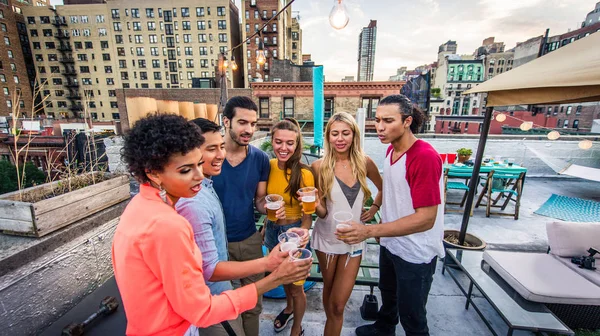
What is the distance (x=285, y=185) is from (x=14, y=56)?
71.5 metres

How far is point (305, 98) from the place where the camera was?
80.4ft

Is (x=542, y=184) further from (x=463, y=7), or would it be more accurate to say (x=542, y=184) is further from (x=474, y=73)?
(x=474, y=73)

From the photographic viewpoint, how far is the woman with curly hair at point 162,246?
950mm

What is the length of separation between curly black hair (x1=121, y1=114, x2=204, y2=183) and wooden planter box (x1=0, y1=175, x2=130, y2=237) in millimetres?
984

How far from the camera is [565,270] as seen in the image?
2.75m

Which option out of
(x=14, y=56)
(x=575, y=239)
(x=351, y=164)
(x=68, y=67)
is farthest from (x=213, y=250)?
(x=14, y=56)

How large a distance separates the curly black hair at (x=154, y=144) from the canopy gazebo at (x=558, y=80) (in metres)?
2.73

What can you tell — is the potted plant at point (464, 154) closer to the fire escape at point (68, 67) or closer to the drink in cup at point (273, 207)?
the drink in cup at point (273, 207)

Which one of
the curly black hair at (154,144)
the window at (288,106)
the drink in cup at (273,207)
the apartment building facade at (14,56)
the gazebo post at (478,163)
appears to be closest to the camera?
the curly black hair at (154,144)

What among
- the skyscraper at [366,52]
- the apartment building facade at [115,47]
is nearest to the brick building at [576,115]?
the apartment building facade at [115,47]

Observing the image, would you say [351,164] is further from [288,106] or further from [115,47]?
[115,47]

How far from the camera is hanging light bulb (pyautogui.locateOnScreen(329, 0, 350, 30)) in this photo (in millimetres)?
3887

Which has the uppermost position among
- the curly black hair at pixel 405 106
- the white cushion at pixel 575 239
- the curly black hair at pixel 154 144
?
the curly black hair at pixel 405 106

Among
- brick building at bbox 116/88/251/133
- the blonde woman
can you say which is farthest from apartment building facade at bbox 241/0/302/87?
the blonde woman
